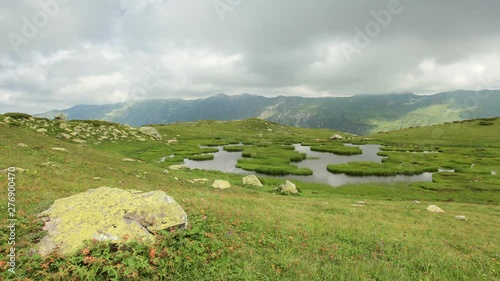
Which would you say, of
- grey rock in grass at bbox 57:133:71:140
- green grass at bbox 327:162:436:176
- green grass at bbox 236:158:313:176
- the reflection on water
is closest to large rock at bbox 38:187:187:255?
the reflection on water

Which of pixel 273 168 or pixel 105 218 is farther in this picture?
pixel 273 168

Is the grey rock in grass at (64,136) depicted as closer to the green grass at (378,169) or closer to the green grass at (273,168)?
the green grass at (273,168)

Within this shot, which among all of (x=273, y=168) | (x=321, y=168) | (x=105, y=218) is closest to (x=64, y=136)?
(x=273, y=168)

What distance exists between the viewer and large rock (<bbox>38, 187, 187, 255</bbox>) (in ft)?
29.5

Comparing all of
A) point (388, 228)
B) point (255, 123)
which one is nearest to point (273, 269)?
point (388, 228)

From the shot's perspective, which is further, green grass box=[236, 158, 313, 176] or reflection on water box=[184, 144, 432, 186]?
green grass box=[236, 158, 313, 176]

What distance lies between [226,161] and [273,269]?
64.6 meters

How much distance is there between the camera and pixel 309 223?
675 inches

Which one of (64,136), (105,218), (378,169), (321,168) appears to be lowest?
(321,168)

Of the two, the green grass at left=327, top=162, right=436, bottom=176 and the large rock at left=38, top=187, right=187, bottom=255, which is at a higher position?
the large rock at left=38, top=187, right=187, bottom=255

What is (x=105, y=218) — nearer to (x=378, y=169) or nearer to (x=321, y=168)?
(x=321, y=168)

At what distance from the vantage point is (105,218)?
10.1 meters

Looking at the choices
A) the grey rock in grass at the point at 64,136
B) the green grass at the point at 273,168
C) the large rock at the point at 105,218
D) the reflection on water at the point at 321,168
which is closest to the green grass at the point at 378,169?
the reflection on water at the point at 321,168

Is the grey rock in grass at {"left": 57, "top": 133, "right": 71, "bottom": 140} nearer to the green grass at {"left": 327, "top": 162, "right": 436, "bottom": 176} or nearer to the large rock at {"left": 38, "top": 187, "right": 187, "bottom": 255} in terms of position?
the large rock at {"left": 38, "top": 187, "right": 187, "bottom": 255}
